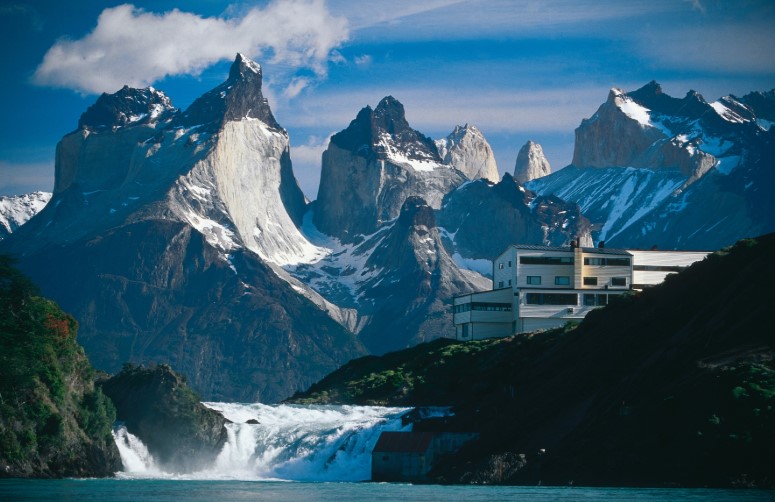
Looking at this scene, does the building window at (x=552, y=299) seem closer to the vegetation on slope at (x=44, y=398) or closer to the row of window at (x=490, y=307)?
the row of window at (x=490, y=307)

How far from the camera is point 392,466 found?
13762 centimetres

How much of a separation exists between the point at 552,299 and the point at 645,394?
199 ft

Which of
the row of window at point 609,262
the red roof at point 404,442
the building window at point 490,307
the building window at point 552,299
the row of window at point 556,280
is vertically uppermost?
the row of window at point 609,262

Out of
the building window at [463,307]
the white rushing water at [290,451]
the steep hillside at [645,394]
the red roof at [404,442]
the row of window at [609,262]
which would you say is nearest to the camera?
the steep hillside at [645,394]

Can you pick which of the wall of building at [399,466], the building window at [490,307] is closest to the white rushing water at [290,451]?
the wall of building at [399,466]

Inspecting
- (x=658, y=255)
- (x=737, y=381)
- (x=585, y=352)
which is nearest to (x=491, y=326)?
(x=658, y=255)

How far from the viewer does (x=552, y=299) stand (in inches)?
7190

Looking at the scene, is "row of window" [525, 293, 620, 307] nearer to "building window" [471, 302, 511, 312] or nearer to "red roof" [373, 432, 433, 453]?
"building window" [471, 302, 511, 312]

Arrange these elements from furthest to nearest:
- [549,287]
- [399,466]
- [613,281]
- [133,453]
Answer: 1. [613,281]
2. [549,287]
3. [133,453]
4. [399,466]

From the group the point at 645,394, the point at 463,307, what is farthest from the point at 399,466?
the point at 463,307

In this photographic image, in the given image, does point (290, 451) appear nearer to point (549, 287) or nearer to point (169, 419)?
point (169, 419)

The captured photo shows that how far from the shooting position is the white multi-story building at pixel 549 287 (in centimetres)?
18250

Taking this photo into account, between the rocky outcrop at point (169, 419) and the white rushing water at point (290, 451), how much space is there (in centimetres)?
129

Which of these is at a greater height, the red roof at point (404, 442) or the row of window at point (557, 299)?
the row of window at point (557, 299)
